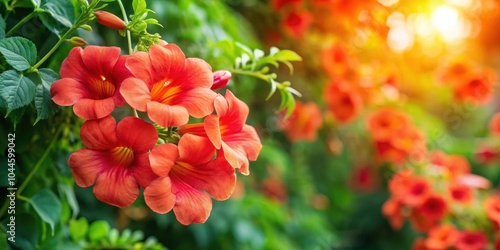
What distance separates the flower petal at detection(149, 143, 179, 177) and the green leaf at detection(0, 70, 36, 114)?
0.18 metres

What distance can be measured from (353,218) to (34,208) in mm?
2402

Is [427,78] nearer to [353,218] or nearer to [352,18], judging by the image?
[353,218]

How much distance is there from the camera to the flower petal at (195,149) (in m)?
0.72

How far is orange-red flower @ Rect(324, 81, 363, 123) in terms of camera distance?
2.07 meters

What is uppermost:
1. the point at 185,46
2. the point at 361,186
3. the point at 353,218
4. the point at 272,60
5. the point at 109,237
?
the point at 272,60

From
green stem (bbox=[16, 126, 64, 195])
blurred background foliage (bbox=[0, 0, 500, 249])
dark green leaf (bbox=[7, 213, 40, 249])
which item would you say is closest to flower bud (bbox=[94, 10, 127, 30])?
blurred background foliage (bbox=[0, 0, 500, 249])

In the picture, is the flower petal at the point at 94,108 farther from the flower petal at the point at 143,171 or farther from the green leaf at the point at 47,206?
the green leaf at the point at 47,206

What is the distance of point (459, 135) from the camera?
3.97 m

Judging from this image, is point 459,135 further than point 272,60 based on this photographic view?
Yes

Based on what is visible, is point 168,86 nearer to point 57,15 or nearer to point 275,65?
point 57,15

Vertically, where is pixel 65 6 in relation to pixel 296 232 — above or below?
above

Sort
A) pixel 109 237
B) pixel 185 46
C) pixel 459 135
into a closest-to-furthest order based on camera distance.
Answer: pixel 109 237
pixel 185 46
pixel 459 135

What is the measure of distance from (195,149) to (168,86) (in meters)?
0.10

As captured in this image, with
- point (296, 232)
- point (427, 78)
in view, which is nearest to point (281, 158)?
point (296, 232)
